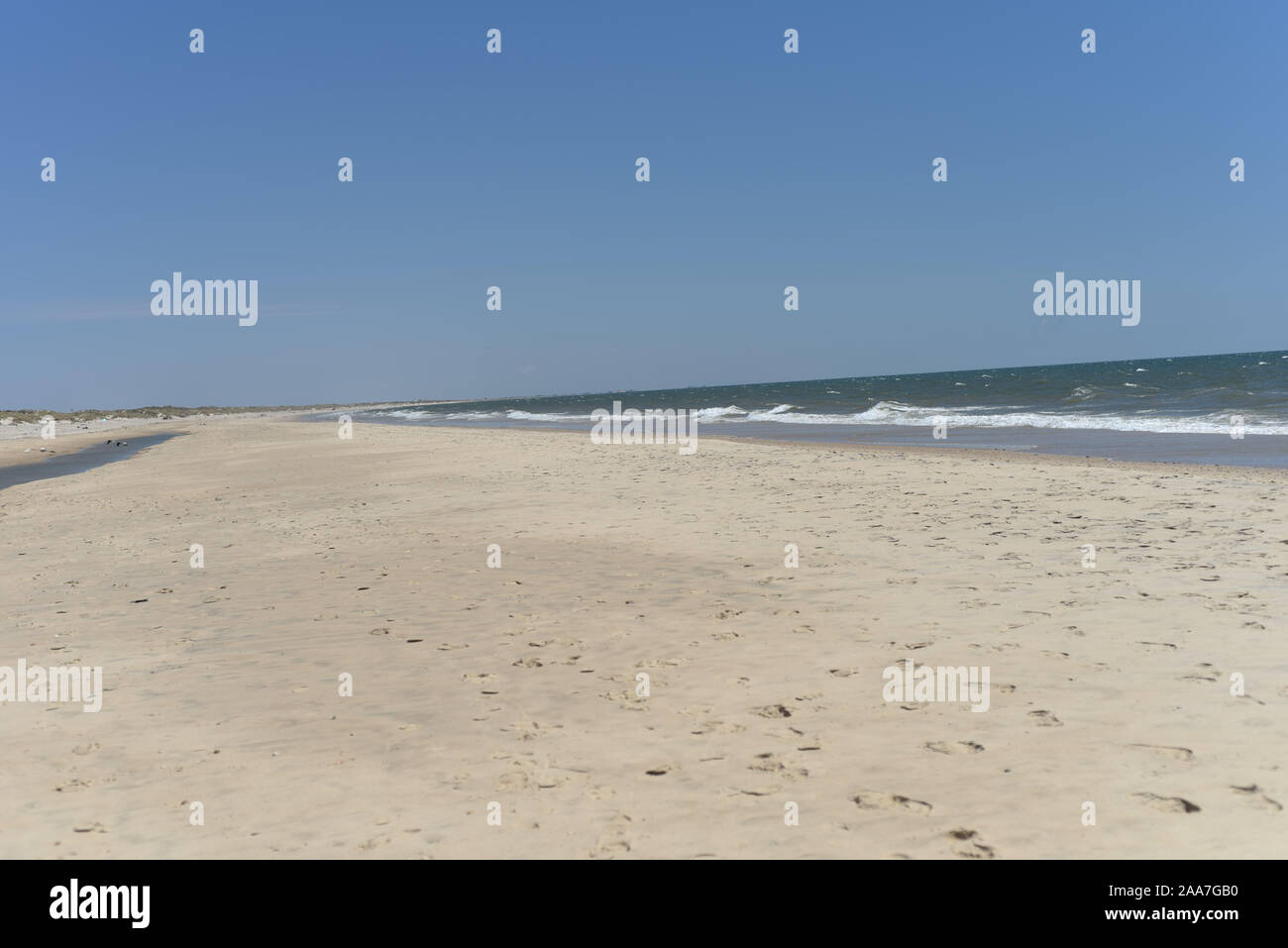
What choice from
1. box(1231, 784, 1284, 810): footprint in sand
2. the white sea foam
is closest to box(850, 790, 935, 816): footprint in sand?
box(1231, 784, 1284, 810): footprint in sand

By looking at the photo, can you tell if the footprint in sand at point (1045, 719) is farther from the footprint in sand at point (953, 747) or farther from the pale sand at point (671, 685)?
the footprint in sand at point (953, 747)

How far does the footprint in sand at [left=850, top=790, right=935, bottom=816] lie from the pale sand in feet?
0.07

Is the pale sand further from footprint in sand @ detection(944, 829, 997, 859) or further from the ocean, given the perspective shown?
the ocean

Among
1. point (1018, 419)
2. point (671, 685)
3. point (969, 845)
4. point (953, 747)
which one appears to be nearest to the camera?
point (969, 845)

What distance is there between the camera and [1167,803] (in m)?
4.03

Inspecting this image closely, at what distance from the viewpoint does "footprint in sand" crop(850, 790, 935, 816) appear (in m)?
4.10

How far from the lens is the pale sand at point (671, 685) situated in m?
4.09

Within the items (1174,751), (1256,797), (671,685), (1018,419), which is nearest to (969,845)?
(1256,797)

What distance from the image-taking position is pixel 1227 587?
763 cm

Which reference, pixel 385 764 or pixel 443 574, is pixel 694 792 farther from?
pixel 443 574

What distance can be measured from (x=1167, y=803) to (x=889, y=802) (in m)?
1.26

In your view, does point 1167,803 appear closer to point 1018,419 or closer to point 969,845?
point 969,845

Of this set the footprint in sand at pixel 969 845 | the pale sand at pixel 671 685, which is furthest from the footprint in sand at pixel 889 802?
the footprint in sand at pixel 969 845
